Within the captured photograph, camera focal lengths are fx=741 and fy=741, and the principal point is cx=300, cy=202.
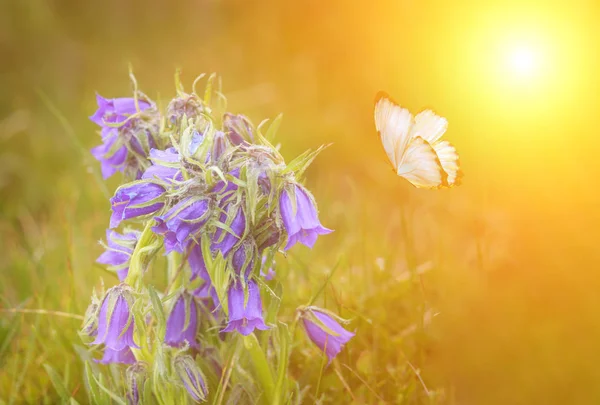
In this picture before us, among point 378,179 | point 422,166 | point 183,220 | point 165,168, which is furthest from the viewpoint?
point 378,179

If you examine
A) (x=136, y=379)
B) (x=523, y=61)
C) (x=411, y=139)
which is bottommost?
(x=136, y=379)

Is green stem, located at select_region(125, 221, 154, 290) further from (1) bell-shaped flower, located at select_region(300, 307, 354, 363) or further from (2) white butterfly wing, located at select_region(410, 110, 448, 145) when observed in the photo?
(2) white butterfly wing, located at select_region(410, 110, 448, 145)

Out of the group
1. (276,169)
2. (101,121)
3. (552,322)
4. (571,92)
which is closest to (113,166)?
(101,121)

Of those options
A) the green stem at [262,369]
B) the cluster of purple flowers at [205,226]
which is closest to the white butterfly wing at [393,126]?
the cluster of purple flowers at [205,226]

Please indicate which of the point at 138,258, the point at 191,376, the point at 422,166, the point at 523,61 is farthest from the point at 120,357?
the point at 523,61

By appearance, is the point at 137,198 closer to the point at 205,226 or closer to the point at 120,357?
the point at 205,226

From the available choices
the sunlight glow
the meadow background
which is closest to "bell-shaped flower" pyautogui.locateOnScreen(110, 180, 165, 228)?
the meadow background
